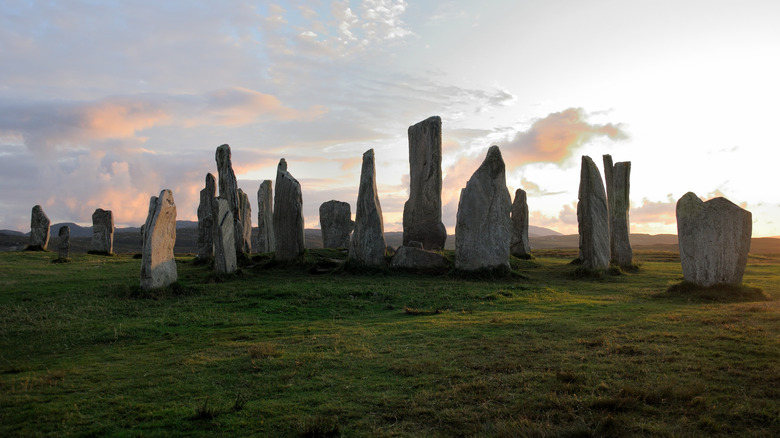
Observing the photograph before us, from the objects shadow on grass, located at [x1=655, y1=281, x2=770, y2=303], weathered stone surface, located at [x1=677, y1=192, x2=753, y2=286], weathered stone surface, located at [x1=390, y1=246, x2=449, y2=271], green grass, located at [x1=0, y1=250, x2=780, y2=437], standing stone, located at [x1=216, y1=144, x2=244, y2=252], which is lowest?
green grass, located at [x1=0, y1=250, x2=780, y2=437]

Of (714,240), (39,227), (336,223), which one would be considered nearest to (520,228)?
(336,223)

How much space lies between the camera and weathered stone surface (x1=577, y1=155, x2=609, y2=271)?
60.5ft

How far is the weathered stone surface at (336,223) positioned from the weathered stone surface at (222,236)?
12.7 m

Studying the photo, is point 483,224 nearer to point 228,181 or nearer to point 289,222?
point 289,222

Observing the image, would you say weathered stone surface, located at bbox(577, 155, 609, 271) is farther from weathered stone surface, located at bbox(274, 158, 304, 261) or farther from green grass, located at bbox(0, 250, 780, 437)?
weathered stone surface, located at bbox(274, 158, 304, 261)

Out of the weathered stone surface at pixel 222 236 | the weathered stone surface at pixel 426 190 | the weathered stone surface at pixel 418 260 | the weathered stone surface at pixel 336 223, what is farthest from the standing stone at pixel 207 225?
the weathered stone surface at pixel 418 260

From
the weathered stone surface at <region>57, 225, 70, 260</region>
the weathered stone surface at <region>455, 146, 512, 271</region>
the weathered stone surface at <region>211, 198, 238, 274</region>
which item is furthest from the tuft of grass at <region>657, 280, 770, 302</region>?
the weathered stone surface at <region>57, 225, 70, 260</region>

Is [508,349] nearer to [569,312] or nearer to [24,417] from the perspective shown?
[569,312]

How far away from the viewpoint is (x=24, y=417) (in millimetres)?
5477

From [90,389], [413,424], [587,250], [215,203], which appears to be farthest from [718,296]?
[215,203]

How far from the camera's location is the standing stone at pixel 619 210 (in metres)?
21.6

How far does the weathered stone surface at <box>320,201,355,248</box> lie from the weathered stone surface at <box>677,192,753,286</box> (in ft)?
65.4

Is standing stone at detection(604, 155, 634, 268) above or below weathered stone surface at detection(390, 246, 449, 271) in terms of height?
above

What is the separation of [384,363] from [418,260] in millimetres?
11682
